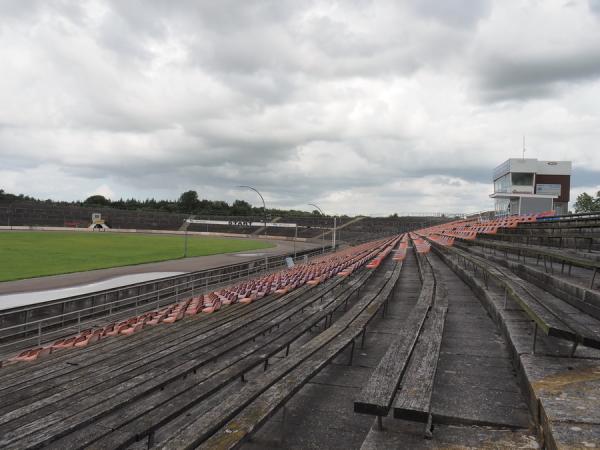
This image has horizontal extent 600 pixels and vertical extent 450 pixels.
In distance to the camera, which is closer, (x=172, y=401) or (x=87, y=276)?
(x=172, y=401)

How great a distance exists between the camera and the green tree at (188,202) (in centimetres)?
15100

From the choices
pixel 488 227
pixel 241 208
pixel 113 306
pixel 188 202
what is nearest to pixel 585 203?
pixel 488 227

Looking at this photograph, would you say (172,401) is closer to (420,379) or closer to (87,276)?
(420,379)

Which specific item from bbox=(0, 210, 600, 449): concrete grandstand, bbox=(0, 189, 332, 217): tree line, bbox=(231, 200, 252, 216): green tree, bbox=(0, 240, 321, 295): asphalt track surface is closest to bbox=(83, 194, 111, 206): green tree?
bbox=(0, 189, 332, 217): tree line

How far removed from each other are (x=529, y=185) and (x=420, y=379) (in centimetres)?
5299

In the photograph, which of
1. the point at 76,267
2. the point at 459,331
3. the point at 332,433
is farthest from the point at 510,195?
the point at 332,433

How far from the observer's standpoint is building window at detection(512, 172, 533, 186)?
4891cm

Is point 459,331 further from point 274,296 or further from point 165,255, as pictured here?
point 165,255

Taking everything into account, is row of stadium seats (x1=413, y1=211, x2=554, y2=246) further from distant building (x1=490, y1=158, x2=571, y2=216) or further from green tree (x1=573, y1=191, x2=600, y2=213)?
green tree (x1=573, y1=191, x2=600, y2=213)

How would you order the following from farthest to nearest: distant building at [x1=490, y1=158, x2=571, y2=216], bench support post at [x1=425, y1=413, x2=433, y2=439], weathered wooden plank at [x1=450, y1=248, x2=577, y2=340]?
distant building at [x1=490, y1=158, x2=571, y2=216] < weathered wooden plank at [x1=450, y1=248, x2=577, y2=340] < bench support post at [x1=425, y1=413, x2=433, y2=439]

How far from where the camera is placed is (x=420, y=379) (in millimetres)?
3309

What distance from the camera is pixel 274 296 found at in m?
10.2

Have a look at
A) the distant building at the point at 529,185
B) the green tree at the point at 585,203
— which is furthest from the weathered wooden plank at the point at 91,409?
the green tree at the point at 585,203

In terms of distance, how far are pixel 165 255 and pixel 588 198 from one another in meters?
66.5
